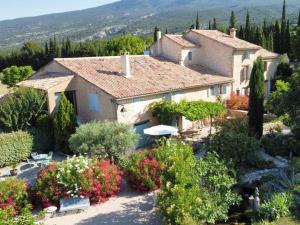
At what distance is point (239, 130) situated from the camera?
84.6 feet

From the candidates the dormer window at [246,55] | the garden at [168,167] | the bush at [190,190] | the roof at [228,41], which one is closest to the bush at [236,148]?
the garden at [168,167]

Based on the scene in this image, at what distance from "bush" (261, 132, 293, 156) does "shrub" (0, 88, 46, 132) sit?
55.2ft

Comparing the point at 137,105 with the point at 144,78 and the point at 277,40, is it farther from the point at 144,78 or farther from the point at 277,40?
the point at 277,40

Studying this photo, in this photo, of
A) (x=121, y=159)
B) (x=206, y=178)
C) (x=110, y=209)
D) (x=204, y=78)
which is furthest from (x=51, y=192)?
(x=204, y=78)

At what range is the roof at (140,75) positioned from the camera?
28734 mm

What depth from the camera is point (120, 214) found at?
17719 millimetres

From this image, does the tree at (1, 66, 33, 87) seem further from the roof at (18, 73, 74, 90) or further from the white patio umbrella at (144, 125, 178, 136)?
the white patio umbrella at (144, 125, 178, 136)

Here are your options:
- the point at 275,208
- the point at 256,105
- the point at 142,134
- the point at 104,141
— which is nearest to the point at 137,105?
the point at 142,134

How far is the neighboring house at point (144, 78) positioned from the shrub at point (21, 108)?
36.3 inches

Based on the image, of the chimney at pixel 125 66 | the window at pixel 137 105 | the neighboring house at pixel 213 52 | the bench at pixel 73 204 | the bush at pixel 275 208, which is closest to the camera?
the bush at pixel 275 208

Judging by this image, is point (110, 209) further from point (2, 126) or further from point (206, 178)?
point (2, 126)

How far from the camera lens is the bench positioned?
18047 millimetres

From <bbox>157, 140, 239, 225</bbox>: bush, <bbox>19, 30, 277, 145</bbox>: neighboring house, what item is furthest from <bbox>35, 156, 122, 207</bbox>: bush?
<bbox>19, 30, 277, 145</bbox>: neighboring house

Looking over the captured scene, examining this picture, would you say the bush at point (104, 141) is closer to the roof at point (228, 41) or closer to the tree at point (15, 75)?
the roof at point (228, 41)
